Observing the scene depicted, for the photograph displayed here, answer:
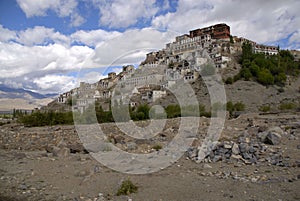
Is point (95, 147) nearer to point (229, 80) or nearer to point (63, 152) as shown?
point (63, 152)

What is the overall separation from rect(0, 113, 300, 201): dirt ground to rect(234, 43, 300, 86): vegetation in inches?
1713

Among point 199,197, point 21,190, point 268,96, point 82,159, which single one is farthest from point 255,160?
point 268,96

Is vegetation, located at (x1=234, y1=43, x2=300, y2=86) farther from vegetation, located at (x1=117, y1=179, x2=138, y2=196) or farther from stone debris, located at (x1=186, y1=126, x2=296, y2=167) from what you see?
vegetation, located at (x1=117, y1=179, x2=138, y2=196)

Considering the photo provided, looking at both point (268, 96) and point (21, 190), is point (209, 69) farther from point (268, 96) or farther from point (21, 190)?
point (21, 190)

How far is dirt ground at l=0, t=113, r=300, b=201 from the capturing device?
676cm

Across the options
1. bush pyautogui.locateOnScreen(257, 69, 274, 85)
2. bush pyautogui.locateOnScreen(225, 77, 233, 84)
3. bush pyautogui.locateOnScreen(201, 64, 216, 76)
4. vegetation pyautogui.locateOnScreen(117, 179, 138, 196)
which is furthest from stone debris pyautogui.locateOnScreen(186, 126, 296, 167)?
bush pyautogui.locateOnScreen(201, 64, 216, 76)

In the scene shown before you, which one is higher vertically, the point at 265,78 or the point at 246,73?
the point at 246,73

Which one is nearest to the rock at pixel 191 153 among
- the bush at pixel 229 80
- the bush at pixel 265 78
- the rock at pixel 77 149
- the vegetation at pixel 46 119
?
the rock at pixel 77 149

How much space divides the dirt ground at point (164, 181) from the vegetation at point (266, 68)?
43519 millimetres

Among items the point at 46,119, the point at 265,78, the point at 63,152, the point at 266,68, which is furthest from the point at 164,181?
the point at 266,68

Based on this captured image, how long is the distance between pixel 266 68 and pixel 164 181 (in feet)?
174

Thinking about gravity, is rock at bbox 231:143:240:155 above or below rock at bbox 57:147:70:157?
above

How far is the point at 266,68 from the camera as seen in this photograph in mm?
55656

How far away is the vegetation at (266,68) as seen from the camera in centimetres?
5175
